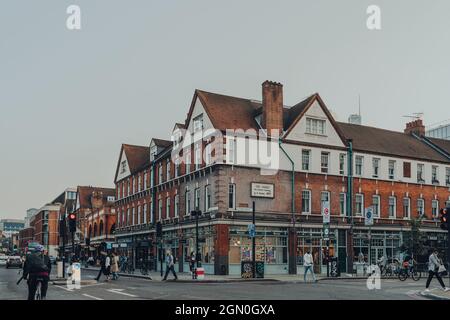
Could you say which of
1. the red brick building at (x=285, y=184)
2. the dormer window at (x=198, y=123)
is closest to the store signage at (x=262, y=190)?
the red brick building at (x=285, y=184)

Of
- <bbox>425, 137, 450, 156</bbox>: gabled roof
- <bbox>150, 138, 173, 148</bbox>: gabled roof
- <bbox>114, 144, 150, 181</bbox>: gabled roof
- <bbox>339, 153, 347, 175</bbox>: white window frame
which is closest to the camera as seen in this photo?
<bbox>339, 153, 347, 175</bbox>: white window frame

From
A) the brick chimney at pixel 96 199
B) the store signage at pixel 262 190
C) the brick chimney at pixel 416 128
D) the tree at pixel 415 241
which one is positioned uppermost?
the brick chimney at pixel 416 128

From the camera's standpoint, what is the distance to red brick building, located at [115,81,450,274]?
42906 mm

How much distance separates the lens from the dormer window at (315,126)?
46906 millimetres

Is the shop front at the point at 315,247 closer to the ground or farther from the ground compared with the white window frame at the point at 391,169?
closer to the ground

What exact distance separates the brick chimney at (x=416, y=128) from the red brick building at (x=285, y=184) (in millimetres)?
3848

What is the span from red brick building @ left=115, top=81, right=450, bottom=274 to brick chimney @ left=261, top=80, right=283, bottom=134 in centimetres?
8

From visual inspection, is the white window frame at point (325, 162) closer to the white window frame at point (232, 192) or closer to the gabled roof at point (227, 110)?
the gabled roof at point (227, 110)

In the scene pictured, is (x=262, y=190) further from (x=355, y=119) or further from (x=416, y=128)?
(x=355, y=119)

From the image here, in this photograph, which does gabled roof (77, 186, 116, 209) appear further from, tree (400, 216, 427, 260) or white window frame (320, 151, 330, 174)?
tree (400, 216, 427, 260)

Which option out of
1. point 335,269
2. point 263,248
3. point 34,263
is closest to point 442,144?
point 335,269

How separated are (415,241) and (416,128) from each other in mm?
15666

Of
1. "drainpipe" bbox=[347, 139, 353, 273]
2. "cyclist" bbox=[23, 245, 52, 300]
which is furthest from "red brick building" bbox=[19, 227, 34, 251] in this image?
"cyclist" bbox=[23, 245, 52, 300]
